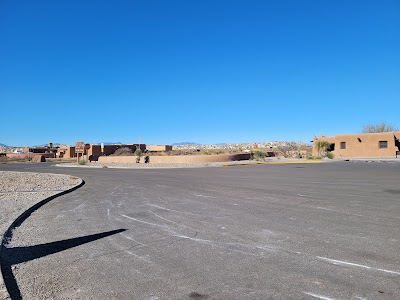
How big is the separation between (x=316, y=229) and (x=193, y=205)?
198 inches

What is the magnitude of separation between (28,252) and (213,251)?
362 cm

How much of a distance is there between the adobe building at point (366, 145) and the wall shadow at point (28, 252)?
57.8 meters

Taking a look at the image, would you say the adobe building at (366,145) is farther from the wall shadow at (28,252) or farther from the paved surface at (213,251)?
the wall shadow at (28,252)

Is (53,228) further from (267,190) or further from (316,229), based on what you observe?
(267,190)

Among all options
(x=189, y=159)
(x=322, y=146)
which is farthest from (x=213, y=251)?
(x=322, y=146)

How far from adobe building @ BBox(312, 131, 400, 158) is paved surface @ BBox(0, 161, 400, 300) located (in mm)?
50413

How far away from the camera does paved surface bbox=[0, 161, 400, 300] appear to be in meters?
4.99

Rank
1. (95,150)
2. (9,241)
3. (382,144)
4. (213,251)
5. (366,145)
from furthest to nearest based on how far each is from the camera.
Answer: (95,150) < (366,145) < (382,144) < (9,241) < (213,251)

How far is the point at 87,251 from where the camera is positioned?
7020 mm

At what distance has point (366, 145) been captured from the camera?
5912cm

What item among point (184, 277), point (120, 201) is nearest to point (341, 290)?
point (184, 277)

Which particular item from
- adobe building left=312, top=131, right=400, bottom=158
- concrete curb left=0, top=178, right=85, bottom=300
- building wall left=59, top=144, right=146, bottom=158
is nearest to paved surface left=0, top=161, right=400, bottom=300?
concrete curb left=0, top=178, right=85, bottom=300

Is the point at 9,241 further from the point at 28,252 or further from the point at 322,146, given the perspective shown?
the point at 322,146

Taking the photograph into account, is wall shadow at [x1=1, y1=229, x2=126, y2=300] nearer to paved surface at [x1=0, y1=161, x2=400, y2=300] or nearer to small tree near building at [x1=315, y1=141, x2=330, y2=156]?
paved surface at [x1=0, y1=161, x2=400, y2=300]
